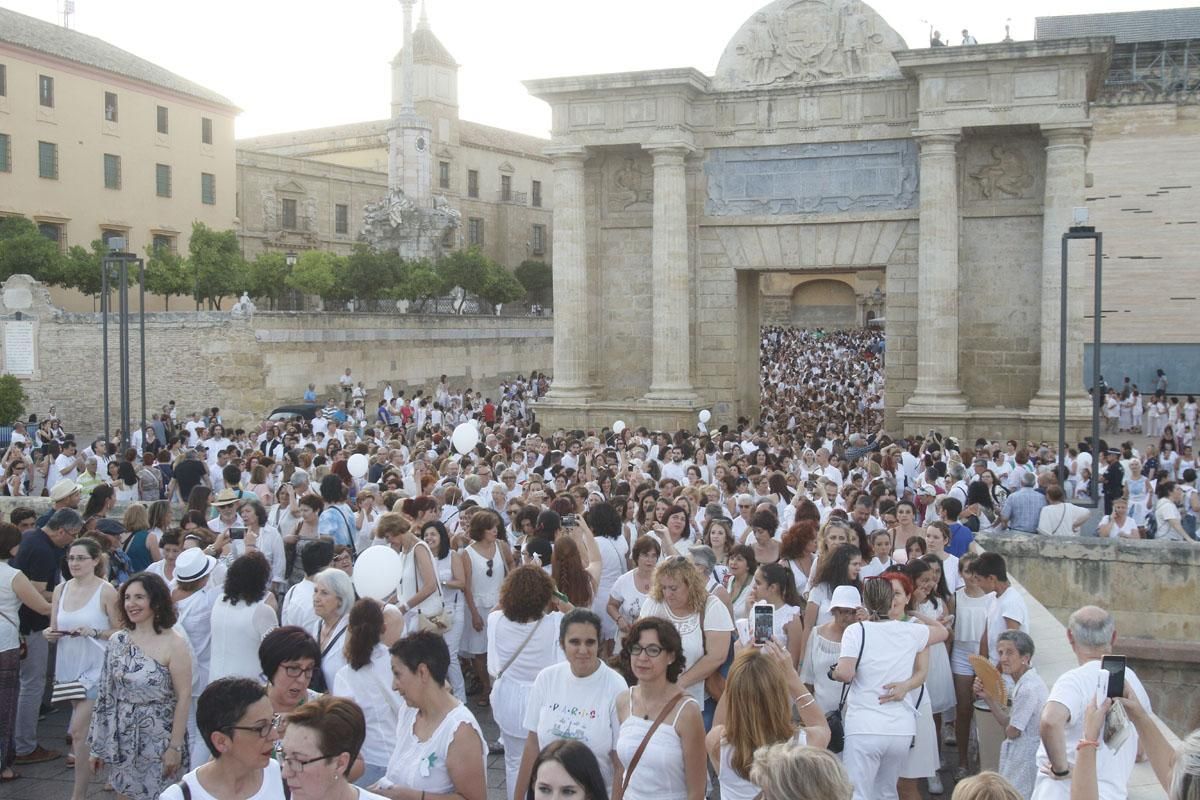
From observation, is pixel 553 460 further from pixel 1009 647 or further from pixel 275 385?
pixel 275 385

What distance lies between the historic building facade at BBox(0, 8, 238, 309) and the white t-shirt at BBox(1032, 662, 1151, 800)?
47633 millimetres


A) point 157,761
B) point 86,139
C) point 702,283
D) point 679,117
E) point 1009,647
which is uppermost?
point 86,139

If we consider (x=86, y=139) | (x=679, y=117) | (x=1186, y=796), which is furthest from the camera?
(x=86, y=139)

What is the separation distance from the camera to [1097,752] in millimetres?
4836

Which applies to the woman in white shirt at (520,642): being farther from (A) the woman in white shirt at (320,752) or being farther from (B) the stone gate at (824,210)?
(B) the stone gate at (824,210)

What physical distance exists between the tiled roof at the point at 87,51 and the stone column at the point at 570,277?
98.2 ft

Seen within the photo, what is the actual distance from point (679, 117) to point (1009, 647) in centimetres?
2011

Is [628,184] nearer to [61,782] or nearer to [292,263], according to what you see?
[61,782]

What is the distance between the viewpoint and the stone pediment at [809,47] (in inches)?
949

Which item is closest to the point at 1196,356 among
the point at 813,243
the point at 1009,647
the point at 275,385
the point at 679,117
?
the point at 813,243

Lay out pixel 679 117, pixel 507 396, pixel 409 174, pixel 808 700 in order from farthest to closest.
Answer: pixel 409 174 < pixel 507 396 < pixel 679 117 < pixel 808 700

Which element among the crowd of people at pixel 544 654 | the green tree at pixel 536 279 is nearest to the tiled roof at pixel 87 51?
the green tree at pixel 536 279

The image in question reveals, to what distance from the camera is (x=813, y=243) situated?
82.1 ft

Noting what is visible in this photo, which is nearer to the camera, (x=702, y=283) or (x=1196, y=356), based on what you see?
(x=702, y=283)
